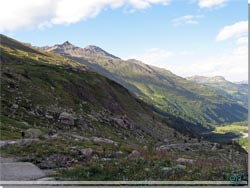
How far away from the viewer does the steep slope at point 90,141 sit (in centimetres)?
1505

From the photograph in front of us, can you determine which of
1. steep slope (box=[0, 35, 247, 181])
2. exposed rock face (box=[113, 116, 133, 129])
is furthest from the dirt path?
exposed rock face (box=[113, 116, 133, 129])

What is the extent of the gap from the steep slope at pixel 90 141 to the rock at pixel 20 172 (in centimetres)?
69

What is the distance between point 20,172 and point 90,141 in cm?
1680

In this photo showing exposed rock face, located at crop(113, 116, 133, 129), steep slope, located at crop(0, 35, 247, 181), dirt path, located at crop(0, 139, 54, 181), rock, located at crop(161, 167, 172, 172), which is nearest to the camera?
dirt path, located at crop(0, 139, 54, 181)

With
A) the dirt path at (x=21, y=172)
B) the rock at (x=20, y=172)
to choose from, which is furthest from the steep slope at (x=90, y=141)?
the rock at (x=20, y=172)

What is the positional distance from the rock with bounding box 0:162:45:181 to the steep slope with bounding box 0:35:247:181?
2.25ft

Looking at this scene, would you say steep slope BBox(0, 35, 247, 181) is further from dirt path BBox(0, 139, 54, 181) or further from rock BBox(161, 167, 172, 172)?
dirt path BBox(0, 139, 54, 181)

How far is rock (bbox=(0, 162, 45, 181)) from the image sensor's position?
1435 cm

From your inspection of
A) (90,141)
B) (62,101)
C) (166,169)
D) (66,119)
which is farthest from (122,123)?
(166,169)

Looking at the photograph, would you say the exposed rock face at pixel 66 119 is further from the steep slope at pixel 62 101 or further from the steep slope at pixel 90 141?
the steep slope at pixel 62 101

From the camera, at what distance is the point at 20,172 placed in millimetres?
15398

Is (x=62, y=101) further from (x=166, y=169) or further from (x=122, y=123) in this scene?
(x=166, y=169)

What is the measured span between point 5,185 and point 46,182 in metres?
1.37

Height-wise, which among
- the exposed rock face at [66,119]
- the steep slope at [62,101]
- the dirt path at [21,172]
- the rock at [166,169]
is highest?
the steep slope at [62,101]
